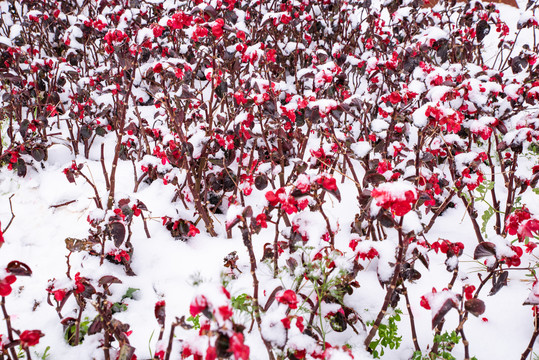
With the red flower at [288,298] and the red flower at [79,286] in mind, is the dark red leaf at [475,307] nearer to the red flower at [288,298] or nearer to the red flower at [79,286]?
the red flower at [288,298]

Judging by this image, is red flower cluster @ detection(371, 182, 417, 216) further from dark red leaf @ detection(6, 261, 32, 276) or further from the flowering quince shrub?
dark red leaf @ detection(6, 261, 32, 276)

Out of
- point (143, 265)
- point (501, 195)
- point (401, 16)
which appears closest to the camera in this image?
point (143, 265)

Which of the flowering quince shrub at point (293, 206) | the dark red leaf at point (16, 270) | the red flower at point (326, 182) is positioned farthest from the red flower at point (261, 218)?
the dark red leaf at point (16, 270)

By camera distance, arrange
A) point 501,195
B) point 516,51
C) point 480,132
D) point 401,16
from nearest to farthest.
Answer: point 480,132 → point 501,195 → point 401,16 → point 516,51

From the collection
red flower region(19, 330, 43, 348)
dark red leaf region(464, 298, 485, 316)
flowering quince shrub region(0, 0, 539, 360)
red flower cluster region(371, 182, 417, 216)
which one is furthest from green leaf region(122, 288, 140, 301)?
dark red leaf region(464, 298, 485, 316)

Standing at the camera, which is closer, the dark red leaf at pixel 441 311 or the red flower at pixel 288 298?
the dark red leaf at pixel 441 311

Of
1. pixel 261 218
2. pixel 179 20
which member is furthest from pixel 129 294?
pixel 179 20

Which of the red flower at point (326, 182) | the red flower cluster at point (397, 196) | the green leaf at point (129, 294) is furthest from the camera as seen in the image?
the green leaf at point (129, 294)

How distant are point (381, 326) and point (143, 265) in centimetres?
134

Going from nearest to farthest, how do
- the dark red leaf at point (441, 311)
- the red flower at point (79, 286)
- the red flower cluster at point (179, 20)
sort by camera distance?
the dark red leaf at point (441, 311)
the red flower at point (79, 286)
the red flower cluster at point (179, 20)

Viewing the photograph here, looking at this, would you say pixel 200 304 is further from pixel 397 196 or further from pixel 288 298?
pixel 397 196

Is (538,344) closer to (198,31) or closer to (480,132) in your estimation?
(480,132)

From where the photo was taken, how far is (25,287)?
6.25 ft

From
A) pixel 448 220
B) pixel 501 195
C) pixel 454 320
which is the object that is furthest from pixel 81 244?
pixel 501 195
